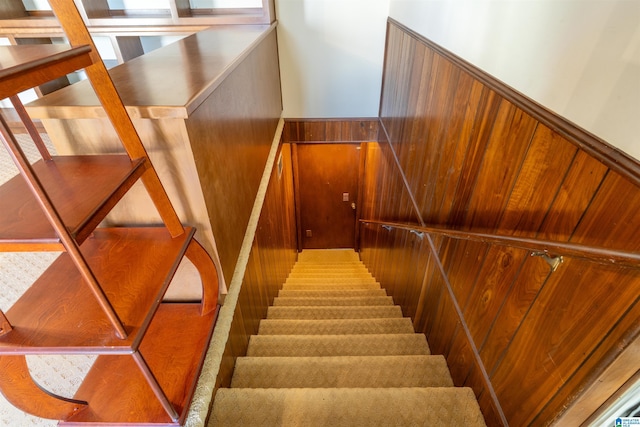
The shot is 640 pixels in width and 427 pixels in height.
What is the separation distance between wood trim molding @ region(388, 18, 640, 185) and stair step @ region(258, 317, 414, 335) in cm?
171

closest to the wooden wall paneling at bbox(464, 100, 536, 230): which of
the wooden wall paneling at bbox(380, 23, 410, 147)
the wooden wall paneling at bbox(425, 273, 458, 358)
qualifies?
the wooden wall paneling at bbox(425, 273, 458, 358)

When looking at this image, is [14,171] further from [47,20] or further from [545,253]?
[545,253]

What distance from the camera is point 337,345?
2051mm

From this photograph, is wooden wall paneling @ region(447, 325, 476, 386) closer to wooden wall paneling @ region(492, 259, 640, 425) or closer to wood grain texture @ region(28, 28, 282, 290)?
wooden wall paneling @ region(492, 259, 640, 425)

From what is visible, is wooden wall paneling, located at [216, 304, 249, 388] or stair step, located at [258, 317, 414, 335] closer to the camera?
wooden wall paneling, located at [216, 304, 249, 388]

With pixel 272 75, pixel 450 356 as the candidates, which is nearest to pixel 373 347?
pixel 450 356

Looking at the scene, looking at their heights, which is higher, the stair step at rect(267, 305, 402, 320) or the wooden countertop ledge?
the wooden countertop ledge

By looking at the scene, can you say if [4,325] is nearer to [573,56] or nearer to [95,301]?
[95,301]

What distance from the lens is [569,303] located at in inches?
35.2

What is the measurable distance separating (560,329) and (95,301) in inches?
50.5

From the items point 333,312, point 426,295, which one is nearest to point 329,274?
point 333,312

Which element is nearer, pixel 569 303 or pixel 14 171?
pixel 569 303

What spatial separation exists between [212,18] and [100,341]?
115 inches

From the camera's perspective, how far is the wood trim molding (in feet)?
2.42
